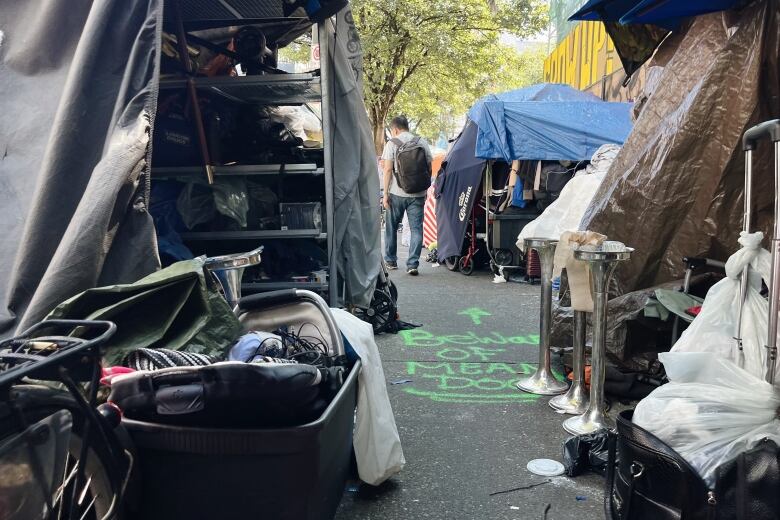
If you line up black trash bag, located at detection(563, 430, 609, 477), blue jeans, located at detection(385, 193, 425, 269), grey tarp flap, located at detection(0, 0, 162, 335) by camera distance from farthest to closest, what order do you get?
blue jeans, located at detection(385, 193, 425, 269) → black trash bag, located at detection(563, 430, 609, 477) → grey tarp flap, located at detection(0, 0, 162, 335)

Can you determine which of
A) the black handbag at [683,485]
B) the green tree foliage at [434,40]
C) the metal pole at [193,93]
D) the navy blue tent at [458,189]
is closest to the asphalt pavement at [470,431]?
the black handbag at [683,485]

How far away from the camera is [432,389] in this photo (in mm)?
4180

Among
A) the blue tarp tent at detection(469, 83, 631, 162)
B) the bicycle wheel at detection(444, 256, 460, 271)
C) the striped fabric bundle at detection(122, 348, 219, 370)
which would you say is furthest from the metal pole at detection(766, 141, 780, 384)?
the bicycle wheel at detection(444, 256, 460, 271)

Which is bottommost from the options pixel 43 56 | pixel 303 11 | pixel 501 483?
pixel 501 483

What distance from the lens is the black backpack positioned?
857cm

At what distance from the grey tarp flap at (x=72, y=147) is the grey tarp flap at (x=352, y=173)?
1.87 metres

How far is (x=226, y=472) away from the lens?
1711mm

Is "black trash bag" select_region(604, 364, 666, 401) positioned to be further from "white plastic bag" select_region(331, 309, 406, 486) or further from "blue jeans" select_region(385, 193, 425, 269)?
"blue jeans" select_region(385, 193, 425, 269)

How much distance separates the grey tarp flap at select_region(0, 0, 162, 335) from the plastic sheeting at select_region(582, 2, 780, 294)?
3.01 meters

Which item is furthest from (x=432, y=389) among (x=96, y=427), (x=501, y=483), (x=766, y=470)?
(x=96, y=427)

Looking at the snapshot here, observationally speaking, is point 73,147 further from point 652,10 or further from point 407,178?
point 407,178

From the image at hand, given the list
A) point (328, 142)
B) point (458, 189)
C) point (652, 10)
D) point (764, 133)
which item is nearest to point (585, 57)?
point (458, 189)

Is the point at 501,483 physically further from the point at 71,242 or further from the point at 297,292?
the point at 71,242

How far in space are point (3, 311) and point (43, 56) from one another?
134 cm
